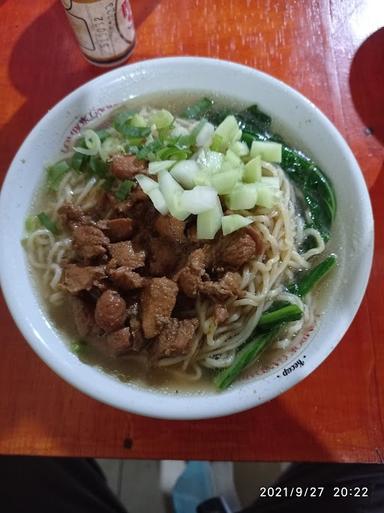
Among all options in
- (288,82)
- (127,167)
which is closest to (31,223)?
(127,167)

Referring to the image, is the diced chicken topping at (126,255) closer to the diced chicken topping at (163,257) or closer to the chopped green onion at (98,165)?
the diced chicken topping at (163,257)

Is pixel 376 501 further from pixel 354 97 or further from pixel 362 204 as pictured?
pixel 354 97

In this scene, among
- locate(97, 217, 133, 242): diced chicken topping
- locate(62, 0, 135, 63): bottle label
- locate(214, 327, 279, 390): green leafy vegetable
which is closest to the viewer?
locate(214, 327, 279, 390): green leafy vegetable

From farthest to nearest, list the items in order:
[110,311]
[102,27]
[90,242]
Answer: [102,27] < [90,242] < [110,311]

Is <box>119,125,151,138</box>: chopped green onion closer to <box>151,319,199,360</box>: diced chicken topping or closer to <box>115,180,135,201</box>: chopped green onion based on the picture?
<box>115,180,135,201</box>: chopped green onion

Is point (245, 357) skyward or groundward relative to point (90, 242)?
groundward

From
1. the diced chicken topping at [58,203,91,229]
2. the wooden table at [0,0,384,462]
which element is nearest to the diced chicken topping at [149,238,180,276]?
the diced chicken topping at [58,203,91,229]

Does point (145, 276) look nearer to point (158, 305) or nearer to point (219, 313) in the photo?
point (158, 305)
